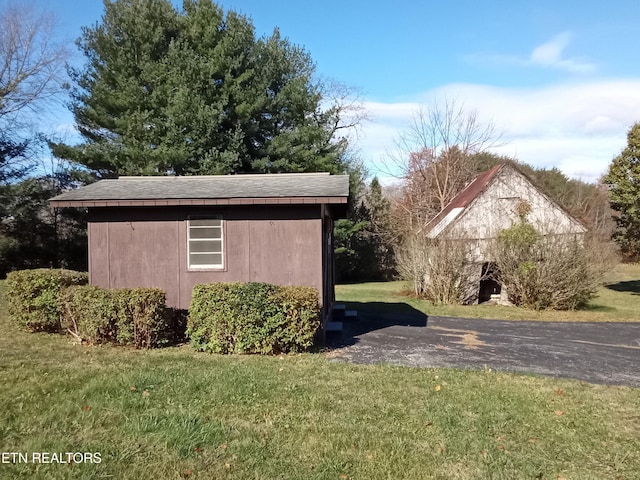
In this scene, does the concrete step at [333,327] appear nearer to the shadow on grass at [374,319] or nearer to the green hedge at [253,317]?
the shadow on grass at [374,319]

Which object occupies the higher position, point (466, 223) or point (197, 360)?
point (466, 223)

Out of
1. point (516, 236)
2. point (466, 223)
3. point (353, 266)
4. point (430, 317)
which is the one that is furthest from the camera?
point (353, 266)

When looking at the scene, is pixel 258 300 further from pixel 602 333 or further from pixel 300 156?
pixel 300 156

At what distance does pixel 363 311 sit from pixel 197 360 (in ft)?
26.0

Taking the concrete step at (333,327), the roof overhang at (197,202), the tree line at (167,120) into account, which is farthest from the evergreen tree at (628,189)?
the roof overhang at (197,202)

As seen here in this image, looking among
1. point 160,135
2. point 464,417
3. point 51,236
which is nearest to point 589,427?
point 464,417

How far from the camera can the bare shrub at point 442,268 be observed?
17.4m

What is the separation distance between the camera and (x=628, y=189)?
2083 cm

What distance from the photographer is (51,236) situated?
22812 millimetres

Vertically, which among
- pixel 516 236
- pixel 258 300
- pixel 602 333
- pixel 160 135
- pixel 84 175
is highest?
pixel 160 135

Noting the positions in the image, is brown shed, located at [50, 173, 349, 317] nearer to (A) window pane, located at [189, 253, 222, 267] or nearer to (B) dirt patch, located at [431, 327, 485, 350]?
(A) window pane, located at [189, 253, 222, 267]

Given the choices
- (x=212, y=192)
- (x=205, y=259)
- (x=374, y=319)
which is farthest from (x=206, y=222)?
(x=374, y=319)

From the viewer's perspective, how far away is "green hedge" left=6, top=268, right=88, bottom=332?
8.86 metres

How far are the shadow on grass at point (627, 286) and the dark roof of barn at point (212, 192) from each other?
21.0m
